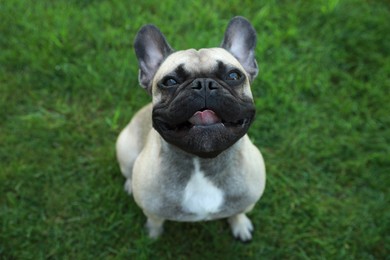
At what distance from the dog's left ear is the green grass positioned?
140cm

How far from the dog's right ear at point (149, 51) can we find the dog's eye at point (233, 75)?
56 centimetres

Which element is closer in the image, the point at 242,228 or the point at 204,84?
the point at 204,84

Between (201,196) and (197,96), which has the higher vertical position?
(197,96)

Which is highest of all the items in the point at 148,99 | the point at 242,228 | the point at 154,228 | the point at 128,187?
the point at 148,99

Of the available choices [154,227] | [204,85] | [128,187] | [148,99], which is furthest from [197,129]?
[148,99]

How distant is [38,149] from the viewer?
421 cm

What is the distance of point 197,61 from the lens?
258 centimetres

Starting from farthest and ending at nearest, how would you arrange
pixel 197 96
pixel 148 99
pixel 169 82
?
1. pixel 148 99
2. pixel 169 82
3. pixel 197 96

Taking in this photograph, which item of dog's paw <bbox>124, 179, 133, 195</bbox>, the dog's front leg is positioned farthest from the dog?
dog's paw <bbox>124, 179, 133, 195</bbox>

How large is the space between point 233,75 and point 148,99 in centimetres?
204

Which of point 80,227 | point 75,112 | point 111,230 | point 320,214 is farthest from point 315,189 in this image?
point 75,112

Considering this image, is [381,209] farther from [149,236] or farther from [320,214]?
[149,236]

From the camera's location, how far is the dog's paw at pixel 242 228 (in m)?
3.74

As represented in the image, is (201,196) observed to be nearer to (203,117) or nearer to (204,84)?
(203,117)
